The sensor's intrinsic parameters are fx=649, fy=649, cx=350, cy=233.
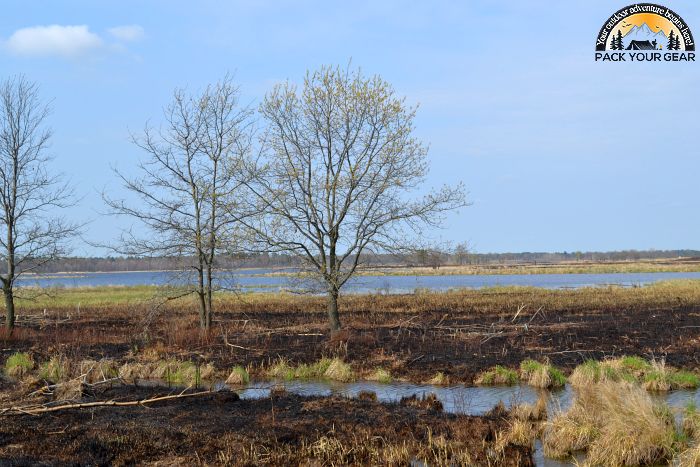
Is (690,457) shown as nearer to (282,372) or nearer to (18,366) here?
(282,372)

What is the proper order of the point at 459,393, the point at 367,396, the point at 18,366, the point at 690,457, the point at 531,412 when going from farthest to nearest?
the point at 18,366, the point at 459,393, the point at 367,396, the point at 531,412, the point at 690,457

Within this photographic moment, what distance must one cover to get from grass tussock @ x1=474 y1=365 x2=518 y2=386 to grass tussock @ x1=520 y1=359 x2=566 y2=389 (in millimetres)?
253

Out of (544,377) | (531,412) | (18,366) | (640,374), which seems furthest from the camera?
(18,366)

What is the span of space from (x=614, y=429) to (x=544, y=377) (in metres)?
5.88

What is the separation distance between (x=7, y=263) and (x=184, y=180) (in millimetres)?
7664

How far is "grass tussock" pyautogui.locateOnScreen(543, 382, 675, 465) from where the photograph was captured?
9336 millimetres

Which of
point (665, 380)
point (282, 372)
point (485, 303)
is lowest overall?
point (282, 372)

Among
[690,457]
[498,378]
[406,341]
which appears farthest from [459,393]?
[406,341]

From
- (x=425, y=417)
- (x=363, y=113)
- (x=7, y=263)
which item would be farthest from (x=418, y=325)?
(x=7, y=263)

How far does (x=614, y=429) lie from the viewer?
9.50 metres

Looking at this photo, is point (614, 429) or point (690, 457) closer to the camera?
point (690, 457)

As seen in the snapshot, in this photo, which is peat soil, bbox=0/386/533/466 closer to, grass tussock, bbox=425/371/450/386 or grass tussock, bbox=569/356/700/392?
grass tussock, bbox=425/371/450/386

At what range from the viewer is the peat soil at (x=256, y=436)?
943 centimetres

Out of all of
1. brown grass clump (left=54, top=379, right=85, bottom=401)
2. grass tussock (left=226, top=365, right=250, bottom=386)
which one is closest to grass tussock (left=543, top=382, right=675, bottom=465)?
grass tussock (left=226, top=365, right=250, bottom=386)
